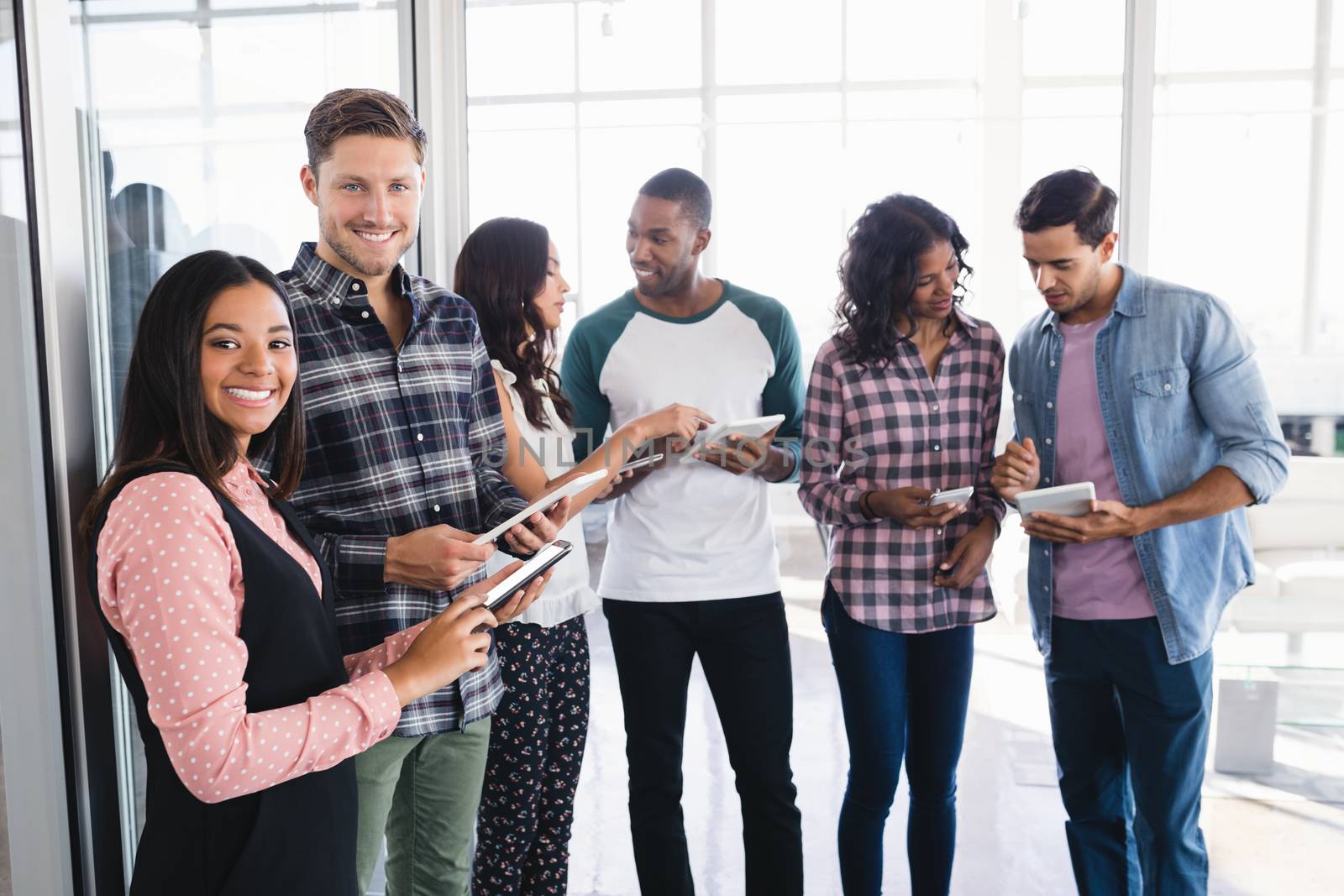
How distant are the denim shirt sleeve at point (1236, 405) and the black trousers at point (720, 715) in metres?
0.94

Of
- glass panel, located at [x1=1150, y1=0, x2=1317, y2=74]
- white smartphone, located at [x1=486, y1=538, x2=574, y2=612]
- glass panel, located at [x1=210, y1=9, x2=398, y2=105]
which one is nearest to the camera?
white smartphone, located at [x1=486, y1=538, x2=574, y2=612]

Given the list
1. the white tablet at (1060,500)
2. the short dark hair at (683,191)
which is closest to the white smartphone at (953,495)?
the white tablet at (1060,500)

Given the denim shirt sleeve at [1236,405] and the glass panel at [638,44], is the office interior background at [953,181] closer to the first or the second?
the glass panel at [638,44]

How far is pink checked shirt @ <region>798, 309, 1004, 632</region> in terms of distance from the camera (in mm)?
2076

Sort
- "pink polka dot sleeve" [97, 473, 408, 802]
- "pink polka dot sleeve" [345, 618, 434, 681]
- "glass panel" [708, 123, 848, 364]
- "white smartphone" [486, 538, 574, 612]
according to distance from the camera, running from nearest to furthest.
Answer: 1. "pink polka dot sleeve" [97, 473, 408, 802]
2. "white smartphone" [486, 538, 574, 612]
3. "pink polka dot sleeve" [345, 618, 434, 681]
4. "glass panel" [708, 123, 848, 364]

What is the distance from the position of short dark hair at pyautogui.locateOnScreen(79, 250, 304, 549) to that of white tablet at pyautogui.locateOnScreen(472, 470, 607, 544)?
0.36 meters

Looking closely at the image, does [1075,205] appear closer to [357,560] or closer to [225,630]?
[357,560]

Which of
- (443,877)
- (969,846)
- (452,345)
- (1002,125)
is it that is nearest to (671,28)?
(1002,125)

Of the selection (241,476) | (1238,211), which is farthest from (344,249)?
(1238,211)

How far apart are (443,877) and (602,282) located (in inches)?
62.7

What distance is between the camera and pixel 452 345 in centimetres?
164

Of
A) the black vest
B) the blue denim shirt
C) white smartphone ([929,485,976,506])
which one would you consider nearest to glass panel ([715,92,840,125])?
the blue denim shirt

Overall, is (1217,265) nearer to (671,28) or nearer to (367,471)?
(671,28)

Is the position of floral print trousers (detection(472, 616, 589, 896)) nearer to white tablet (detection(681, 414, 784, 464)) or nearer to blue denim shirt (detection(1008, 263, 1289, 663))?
white tablet (detection(681, 414, 784, 464))
